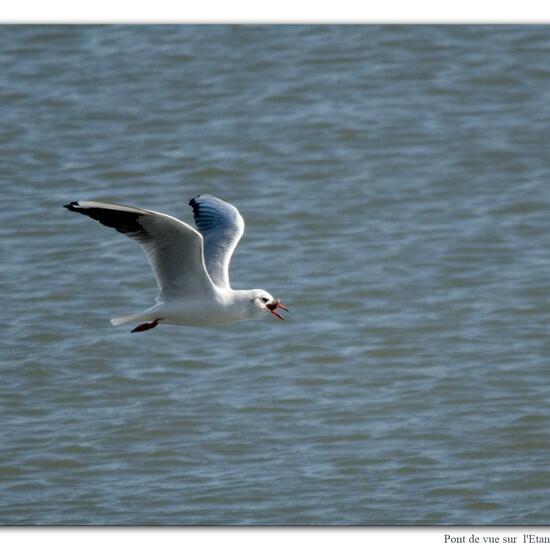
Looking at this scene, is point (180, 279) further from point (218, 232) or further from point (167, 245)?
point (218, 232)

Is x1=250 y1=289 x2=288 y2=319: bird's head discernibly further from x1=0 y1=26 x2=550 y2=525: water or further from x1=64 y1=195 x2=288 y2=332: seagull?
x1=0 y1=26 x2=550 y2=525: water

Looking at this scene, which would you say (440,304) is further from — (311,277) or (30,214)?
(30,214)

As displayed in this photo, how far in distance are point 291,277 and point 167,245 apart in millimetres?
3226

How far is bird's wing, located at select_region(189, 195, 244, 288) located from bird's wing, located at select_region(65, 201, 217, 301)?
13.5 inches

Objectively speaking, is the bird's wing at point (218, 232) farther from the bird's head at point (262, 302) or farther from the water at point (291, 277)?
the water at point (291, 277)

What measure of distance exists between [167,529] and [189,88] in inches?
182

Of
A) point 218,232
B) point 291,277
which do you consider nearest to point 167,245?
point 218,232

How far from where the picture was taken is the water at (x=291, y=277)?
8000mm

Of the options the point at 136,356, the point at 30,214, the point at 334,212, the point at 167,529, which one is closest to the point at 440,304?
the point at 334,212

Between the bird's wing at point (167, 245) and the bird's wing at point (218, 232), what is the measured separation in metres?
0.34

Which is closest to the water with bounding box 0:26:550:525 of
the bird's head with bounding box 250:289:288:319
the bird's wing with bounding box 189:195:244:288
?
the bird's head with bounding box 250:289:288:319

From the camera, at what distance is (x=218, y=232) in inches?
294

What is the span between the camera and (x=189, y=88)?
35.7 feet

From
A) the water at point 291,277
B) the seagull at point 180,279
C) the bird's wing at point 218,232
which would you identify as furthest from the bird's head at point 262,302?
the water at point 291,277
